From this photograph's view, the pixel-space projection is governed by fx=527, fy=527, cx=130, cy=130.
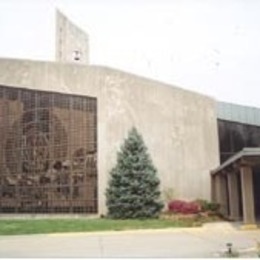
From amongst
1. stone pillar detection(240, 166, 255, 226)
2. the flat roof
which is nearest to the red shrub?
stone pillar detection(240, 166, 255, 226)

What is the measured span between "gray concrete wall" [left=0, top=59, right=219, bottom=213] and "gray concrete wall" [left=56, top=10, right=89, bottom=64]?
8.64 metres

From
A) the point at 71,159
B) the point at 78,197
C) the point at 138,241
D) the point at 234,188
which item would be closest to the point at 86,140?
the point at 71,159

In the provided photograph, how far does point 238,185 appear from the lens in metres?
23.4

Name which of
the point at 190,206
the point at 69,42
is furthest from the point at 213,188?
the point at 69,42

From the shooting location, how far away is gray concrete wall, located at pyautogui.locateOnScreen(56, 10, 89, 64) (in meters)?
31.2

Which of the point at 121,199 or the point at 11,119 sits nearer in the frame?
the point at 121,199

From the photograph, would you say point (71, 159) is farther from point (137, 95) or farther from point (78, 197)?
point (137, 95)

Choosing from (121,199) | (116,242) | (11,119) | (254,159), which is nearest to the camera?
(116,242)

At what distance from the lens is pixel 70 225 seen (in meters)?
18.0

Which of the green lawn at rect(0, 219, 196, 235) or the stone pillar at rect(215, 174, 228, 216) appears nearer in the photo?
the green lawn at rect(0, 219, 196, 235)

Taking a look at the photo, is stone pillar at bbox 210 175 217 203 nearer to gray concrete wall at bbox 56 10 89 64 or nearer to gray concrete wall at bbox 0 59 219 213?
gray concrete wall at bbox 0 59 219 213

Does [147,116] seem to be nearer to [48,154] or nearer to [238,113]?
[48,154]

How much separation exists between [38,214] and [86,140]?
11.8ft

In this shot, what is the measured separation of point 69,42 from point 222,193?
44.9 feet
